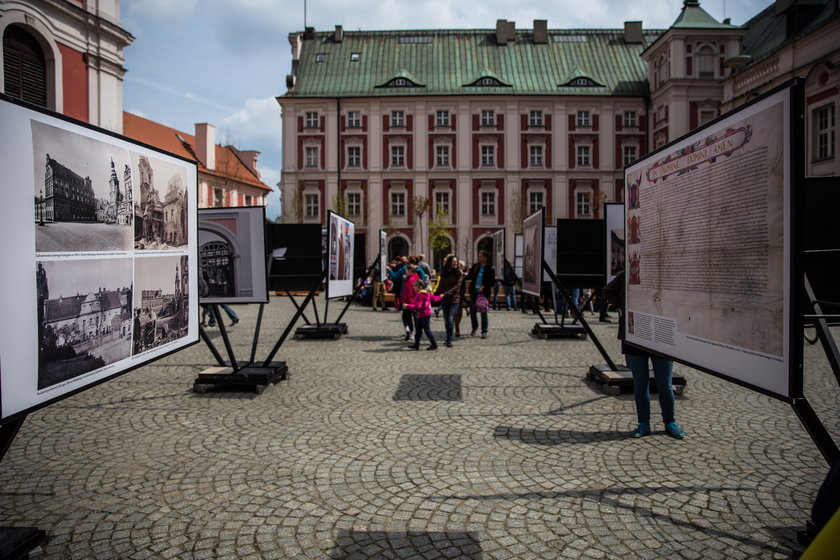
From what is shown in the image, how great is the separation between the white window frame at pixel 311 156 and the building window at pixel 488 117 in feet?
46.9

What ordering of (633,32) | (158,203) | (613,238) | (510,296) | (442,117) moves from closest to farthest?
(158,203) < (613,238) < (510,296) < (442,117) < (633,32)

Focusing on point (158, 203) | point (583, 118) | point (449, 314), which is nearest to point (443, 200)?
point (583, 118)

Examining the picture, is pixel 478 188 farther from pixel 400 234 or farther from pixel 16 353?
pixel 16 353

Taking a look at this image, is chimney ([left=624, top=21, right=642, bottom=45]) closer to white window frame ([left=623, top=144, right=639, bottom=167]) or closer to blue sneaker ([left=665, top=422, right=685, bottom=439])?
white window frame ([left=623, top=144, right=639, bottom=167])

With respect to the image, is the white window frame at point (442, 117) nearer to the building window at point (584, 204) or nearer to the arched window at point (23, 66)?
the building window at point (584, 204)

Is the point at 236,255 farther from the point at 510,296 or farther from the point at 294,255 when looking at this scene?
the point at 510,296

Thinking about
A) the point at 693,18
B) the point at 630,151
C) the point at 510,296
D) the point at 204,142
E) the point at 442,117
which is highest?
the point at 693,18

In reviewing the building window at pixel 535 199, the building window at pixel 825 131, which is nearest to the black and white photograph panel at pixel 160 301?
the building window at pixel 825 131

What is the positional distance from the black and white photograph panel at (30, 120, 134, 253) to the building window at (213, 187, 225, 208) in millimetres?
53603

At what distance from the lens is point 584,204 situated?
156ft

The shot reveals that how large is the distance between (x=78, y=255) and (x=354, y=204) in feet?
149

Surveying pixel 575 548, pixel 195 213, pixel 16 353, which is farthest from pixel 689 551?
pixel 195 213

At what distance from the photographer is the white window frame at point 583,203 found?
4744cm

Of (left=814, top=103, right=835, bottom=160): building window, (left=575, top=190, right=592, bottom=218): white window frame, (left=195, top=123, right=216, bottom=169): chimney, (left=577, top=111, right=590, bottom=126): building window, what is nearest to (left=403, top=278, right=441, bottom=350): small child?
(left=814, top=103, right=835, bottom=160): building window
